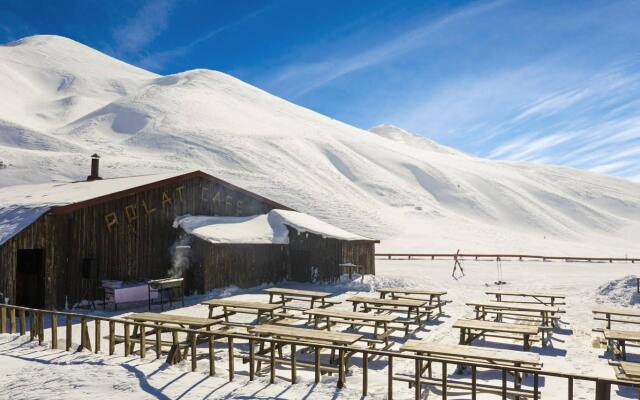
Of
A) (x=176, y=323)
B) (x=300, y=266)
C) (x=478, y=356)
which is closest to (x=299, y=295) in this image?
(x=176, y=323)

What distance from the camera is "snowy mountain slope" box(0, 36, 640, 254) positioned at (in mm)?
64750

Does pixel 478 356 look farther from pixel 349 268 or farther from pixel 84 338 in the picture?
pixel 349 268

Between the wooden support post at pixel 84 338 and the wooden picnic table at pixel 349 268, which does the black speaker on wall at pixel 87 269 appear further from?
the wooden picnic table at pixel 349 268

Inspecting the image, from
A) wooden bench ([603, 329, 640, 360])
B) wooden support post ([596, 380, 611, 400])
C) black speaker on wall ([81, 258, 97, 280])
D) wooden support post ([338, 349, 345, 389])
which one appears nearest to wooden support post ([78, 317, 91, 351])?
wooden support post ([338, 349, 345, 389])

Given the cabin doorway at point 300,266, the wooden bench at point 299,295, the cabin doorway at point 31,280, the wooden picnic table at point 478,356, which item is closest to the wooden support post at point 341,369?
the wooden picnic table at point 478,356

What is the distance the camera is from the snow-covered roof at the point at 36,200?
58.0 feet

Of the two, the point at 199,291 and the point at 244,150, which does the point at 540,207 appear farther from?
the point at 199,291

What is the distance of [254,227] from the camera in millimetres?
25062

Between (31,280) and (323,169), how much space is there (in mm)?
67315

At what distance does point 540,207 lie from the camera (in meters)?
96.2

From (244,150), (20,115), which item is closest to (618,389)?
(244,150)

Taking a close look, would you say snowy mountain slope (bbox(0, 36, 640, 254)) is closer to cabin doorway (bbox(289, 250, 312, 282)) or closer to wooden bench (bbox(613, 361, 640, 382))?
cabin doorway (bbox(289, 250, 312, 282))

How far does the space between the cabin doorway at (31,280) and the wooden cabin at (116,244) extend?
0.12 ft

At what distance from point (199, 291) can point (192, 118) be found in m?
82.7
